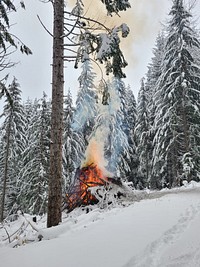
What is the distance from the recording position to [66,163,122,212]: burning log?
38.3 feet

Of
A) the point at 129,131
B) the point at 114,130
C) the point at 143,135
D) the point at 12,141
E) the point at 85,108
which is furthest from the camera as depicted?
the point at 129,131

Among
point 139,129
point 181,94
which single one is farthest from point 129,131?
point 181,94

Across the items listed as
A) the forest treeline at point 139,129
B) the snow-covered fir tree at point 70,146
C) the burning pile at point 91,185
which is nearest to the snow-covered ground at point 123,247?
the burning pile at point 91,185

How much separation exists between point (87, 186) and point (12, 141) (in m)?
16.7

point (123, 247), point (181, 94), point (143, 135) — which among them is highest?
point (181, 94)

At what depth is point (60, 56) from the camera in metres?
6.91

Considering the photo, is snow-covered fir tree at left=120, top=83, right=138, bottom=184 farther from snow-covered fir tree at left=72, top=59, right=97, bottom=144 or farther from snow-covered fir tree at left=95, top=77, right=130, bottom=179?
snow-covered fir tree at left=72, top=59, right=97, bottom=144

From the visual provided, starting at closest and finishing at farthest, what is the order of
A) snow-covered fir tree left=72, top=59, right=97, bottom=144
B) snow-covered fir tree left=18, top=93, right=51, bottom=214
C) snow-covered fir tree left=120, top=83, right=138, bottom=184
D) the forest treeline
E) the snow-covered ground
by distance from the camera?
the snow-covered ground → the forest treeline → snow-covered fir tree left=18, top=93, right=51, bottom=214 → snow-covered fir tree left=72, top=59, right=97, bottom=144 → snow-covered fir tree left=120, top=83, right=138, bottom=184

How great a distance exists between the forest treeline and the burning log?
77.8 inches

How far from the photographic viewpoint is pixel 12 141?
26.9 metres

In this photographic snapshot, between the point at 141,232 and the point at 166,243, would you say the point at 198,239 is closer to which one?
the point at 166,243

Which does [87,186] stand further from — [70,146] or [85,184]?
[70,146]

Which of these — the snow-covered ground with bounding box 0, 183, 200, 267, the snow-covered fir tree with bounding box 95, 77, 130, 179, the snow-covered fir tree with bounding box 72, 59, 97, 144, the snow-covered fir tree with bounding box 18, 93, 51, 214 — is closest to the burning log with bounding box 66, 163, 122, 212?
the snow-covered ground with bounding box 0, 183, 200, 267

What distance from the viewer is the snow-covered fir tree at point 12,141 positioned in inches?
984
